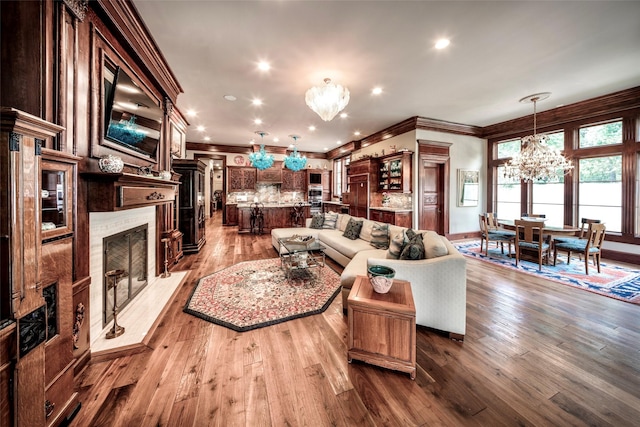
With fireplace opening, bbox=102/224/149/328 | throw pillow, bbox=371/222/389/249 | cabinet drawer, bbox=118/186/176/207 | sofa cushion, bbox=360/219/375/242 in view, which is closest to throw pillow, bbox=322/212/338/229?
sofa cushion, bbox=360/219/375/242

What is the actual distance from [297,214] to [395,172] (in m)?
3.59

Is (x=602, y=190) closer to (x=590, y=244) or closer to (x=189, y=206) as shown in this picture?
(x=590, y=244)

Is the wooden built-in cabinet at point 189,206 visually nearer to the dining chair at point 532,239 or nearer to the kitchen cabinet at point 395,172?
the kitchen cabinet at point 395,172

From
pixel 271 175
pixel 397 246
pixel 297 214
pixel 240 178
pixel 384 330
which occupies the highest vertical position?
pixel 271 175

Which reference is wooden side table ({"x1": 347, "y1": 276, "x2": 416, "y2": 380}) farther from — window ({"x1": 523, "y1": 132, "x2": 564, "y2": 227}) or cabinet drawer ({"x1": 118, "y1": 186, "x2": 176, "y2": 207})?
window ({"x1": 523, "y1": 132, "x2": 564, "y2": 227})

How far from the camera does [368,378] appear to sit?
1757mm

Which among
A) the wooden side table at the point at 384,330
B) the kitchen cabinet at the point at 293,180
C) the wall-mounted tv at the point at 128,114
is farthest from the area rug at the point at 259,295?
the kitchen cabinet at the point at 293,180

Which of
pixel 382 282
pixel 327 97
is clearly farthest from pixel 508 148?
pixel 382 282

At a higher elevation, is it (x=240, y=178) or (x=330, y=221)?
(x=240, y=178)

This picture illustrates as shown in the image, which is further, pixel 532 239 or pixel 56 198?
pixel 532 239

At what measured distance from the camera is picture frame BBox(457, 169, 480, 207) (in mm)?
6637

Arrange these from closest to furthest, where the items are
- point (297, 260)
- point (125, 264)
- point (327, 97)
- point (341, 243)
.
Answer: point (125, 264) < point (327, 97) < point (297, 260) < point (341, 243)

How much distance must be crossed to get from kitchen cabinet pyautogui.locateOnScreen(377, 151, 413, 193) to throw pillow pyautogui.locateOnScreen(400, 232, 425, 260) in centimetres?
382

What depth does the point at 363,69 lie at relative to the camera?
360 centimetres
